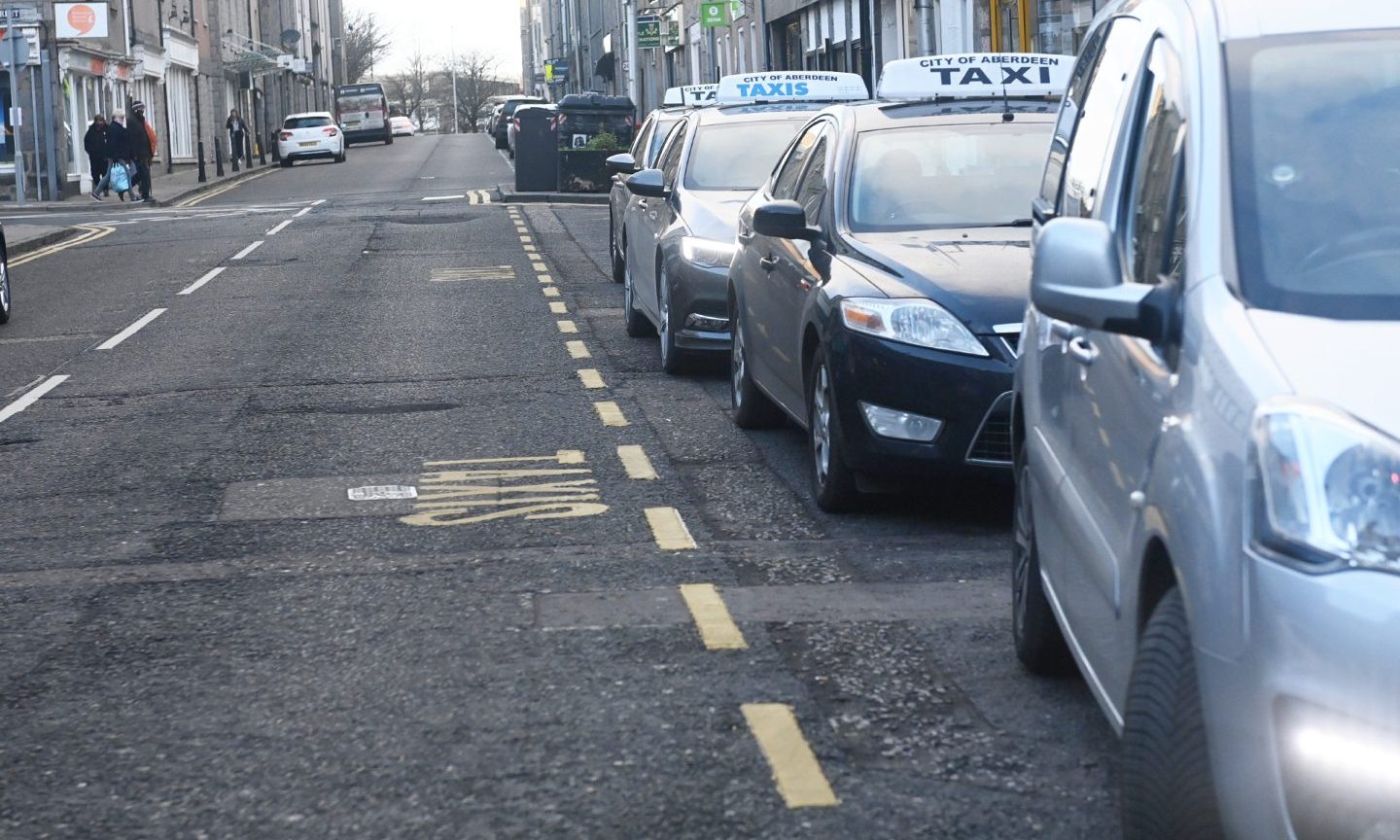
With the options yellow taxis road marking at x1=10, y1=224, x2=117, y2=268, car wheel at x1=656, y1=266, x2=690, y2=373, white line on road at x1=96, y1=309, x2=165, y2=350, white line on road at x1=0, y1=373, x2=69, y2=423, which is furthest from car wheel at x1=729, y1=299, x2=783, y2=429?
yellow taxis road marking at x1=10, y1=224, x2=117, y2=268

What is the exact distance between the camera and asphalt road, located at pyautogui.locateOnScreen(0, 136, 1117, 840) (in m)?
4.29

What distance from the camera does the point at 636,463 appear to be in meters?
8.88

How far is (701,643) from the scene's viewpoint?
557 cm

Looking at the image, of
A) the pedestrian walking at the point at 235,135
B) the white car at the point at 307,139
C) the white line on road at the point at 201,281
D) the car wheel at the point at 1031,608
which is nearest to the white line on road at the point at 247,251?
the white line on road at the point at 201,281

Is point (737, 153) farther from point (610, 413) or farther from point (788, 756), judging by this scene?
point (788, 756)

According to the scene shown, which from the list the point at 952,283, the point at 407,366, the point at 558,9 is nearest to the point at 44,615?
the point at 952,283

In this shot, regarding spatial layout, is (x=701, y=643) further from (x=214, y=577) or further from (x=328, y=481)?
(x=328, y=481)

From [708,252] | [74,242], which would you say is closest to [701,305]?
[708,252]

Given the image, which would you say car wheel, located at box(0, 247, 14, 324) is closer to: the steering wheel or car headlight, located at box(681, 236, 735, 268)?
car headlight, located at box(681, 236, 735, 268)

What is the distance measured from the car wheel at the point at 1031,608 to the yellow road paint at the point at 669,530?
1.94 metres

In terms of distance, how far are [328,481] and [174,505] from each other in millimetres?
725

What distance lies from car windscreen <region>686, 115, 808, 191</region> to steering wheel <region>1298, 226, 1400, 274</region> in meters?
9.07

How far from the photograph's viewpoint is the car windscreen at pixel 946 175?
822 cm

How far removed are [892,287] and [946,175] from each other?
1.40m
